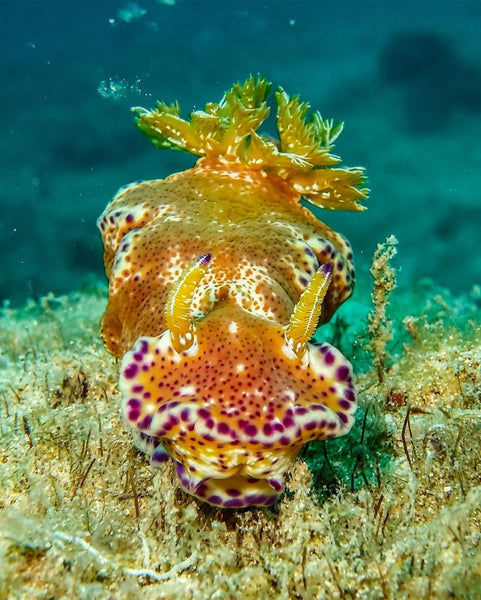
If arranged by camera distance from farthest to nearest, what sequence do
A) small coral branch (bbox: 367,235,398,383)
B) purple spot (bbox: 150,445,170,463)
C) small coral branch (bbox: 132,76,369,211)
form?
small coral branch (bbox: 367,235,398,383), small coral branch (bbox: 132,76,369,211), purple spot (bbox: 150,445,170,463)

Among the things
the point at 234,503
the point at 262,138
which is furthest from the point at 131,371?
the point at 262,138

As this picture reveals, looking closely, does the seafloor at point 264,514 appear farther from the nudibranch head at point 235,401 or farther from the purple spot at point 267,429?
the purple spot at point 267,429

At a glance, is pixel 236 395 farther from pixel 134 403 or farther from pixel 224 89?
pixel 224 89

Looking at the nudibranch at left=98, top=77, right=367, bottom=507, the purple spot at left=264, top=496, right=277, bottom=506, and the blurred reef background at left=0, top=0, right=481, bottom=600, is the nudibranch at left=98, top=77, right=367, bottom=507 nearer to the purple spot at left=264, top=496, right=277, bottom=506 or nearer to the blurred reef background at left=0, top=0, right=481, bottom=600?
the purple spot at left=264, top=496, right=277, bottom=506

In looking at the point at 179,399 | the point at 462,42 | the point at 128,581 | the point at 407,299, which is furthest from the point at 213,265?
the point at 462,42

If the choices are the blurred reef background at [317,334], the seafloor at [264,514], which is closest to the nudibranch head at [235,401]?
the seafloor at [264,514]

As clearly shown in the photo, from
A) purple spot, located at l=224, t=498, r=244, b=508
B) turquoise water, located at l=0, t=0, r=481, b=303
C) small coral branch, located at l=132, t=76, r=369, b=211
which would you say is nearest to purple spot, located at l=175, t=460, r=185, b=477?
purple spot, located at l=224, t=498, r=244, b=508

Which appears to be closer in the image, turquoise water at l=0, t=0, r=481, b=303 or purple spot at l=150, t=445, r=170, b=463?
purple spot at l=150, t=445, r=170, b=463
